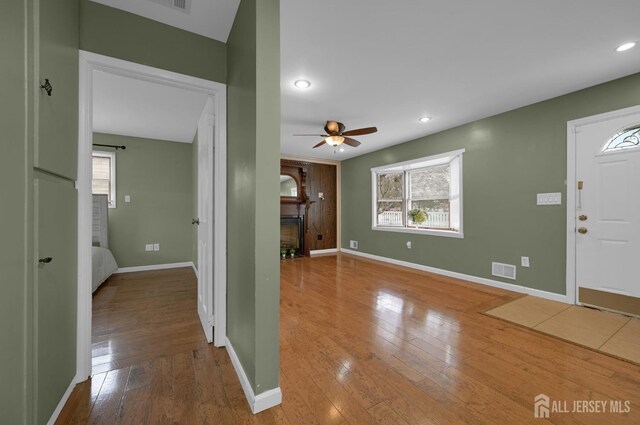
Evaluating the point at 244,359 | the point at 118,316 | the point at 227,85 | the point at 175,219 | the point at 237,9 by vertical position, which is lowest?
the point at 118,316

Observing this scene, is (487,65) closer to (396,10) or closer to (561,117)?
(396,10)

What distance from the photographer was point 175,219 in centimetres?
486

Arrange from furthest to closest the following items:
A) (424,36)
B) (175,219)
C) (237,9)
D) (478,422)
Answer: (175,219) → (424,36) → (237,9) → (478,422)

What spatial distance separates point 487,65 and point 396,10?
1.23 m

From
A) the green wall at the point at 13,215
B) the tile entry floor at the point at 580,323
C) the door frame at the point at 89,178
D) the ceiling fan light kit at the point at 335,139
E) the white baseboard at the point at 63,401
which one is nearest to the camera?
the green wall at the point at 13,215

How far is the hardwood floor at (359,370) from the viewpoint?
1354 millimetres

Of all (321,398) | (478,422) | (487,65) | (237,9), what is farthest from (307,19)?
(478,422)

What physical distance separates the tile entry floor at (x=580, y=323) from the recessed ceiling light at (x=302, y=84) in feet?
10.2

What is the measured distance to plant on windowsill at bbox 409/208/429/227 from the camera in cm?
488

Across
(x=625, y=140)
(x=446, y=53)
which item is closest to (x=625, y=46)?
(x=625, y=140)

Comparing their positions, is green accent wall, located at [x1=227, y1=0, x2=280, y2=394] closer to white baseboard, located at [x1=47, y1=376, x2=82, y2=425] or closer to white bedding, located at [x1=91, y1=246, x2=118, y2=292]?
white baseboard, located at [x1=47, y1=376, x2=82, y2=425]

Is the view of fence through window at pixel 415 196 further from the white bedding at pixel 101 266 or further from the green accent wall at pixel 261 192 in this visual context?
the white bedding at pixel 101 266

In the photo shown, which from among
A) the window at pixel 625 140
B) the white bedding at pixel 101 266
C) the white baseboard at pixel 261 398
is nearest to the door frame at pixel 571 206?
the window at pixel 625 140

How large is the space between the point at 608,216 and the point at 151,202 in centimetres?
651
